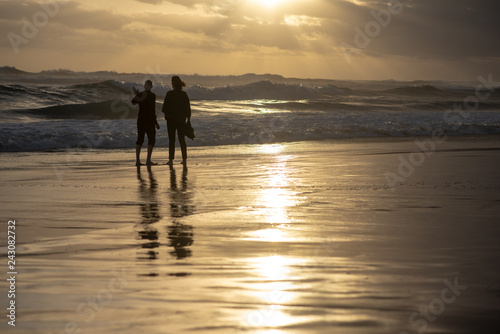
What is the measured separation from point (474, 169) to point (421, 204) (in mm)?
4256

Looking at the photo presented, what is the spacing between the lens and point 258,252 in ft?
17.3

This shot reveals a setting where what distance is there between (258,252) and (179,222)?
1910 millimetres

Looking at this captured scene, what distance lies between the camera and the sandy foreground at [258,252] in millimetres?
3605

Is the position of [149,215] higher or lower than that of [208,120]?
lower

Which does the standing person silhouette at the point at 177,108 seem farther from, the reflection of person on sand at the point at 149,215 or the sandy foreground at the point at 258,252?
the sandy foreground at the point at 258,252

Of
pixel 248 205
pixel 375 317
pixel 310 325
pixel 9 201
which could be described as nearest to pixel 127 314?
pixel 310 325

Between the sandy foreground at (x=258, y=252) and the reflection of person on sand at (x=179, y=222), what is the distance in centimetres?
3

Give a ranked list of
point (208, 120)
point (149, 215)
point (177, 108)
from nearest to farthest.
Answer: point (149, 215) < point (177, 108) < point (208, 120)

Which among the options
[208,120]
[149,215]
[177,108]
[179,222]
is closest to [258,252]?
[179,222]

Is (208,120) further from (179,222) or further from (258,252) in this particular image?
(258,252)

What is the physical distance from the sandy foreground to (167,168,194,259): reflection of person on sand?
0.03 meters

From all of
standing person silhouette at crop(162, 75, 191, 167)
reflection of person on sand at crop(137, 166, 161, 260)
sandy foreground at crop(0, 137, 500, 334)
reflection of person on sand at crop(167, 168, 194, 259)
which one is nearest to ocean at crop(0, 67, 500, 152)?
standing person silhouette at crop(162, 75, 191, 167)

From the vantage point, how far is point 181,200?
28.6 ft

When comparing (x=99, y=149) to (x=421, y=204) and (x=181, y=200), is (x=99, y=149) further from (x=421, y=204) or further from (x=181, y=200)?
(x=421, y=204)
